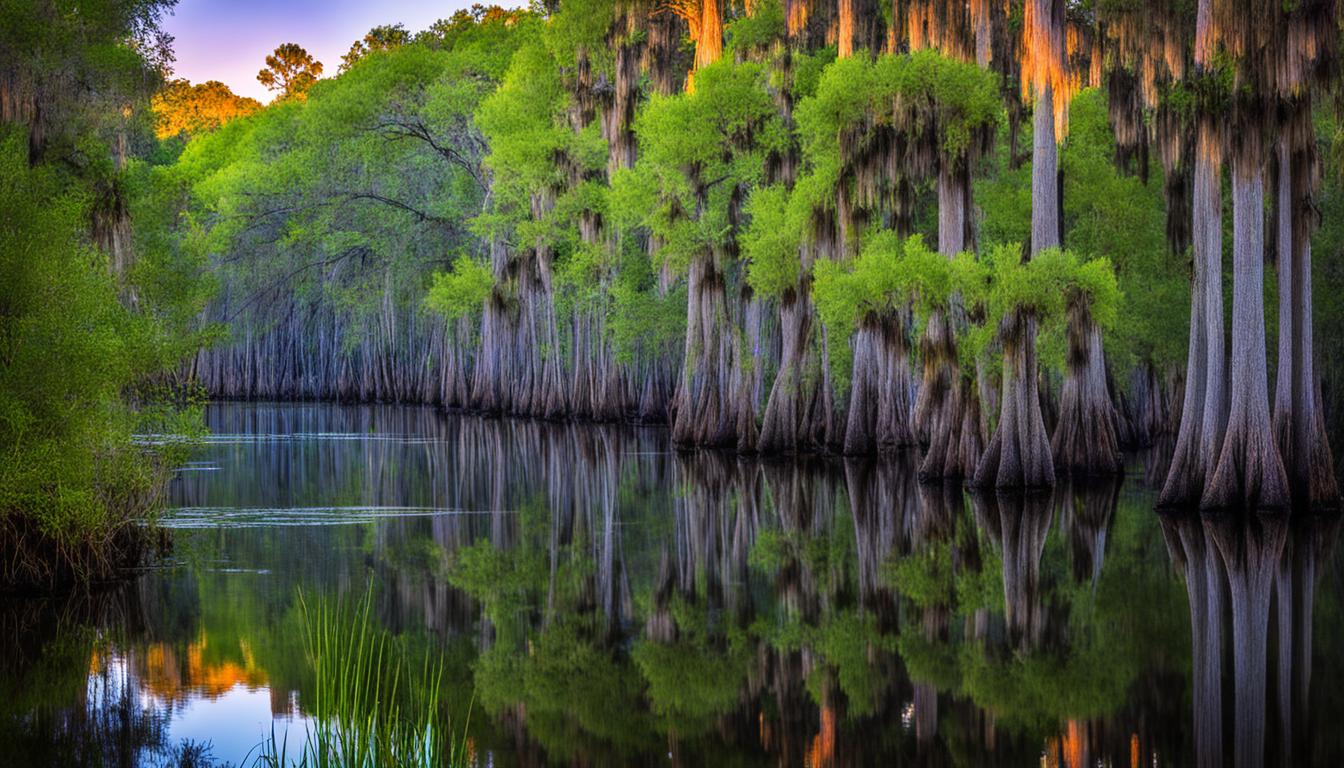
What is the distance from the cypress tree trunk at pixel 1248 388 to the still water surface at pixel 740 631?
2.36 feet

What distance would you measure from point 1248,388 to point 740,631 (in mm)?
10127

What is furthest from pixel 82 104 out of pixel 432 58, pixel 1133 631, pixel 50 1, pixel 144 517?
pixel 432 58

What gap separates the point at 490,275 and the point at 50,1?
25.7 m

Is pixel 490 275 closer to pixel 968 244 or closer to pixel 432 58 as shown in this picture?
pixel 432 58

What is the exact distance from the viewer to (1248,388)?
20.0 meters

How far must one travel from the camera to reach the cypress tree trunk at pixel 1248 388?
787 inches

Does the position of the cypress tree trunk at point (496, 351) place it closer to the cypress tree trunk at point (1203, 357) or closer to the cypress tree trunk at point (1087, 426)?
the cypress tree trunk at point (1087, 426)

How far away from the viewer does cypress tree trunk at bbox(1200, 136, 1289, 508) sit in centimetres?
1998

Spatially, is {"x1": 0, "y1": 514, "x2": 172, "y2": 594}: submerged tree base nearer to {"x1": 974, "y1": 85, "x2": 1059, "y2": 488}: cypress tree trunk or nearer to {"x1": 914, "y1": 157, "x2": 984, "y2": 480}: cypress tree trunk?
{"x1": 974, "y1": 85, "x2": 1059, "y2": 488}: cypress tree trunk

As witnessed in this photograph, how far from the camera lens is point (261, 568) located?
52.9 ft

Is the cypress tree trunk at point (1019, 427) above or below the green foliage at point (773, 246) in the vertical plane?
below

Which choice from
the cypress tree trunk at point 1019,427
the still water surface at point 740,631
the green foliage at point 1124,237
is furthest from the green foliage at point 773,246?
the still water surface at point 740,631

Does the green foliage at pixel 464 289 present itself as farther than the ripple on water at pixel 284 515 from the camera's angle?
Yes

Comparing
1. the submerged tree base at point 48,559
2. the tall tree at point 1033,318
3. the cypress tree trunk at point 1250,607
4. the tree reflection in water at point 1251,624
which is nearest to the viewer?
the tree reflection in water at point 1251,624
